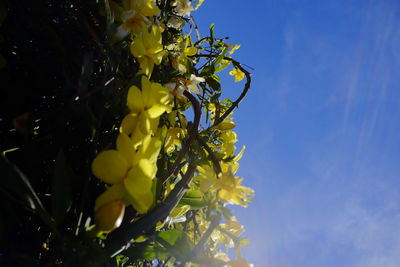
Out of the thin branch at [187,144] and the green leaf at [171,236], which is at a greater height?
the thin branch at [187,144]

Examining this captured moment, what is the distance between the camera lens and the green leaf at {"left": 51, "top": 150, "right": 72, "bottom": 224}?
354 millimetres

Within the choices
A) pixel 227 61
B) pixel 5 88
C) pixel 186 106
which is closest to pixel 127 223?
pixel 5 88

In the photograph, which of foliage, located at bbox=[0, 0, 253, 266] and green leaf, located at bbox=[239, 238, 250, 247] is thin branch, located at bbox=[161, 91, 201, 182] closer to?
foliage, located at bbox=[0, 0, 253, 266]

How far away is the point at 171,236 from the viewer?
452mm

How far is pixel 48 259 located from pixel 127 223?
116mm

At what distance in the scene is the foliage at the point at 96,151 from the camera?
36 centimetres

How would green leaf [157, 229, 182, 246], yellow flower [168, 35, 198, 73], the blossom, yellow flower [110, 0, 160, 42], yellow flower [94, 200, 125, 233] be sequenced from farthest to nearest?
the blossom → yellow flower [168, 35, 198, 73] → yellow flower [110, 0, 160, 42] → green leaf [157, 229, 182, 246] → yellow flower [94, 200, 125, 233]

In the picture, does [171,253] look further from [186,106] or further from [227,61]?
[227,61]

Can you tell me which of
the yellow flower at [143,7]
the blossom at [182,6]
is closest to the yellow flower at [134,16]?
the yellow flower at [143,7]

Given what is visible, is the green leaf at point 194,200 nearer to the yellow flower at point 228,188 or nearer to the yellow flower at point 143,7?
the yellow flower at point 228,188

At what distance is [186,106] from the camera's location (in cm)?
81

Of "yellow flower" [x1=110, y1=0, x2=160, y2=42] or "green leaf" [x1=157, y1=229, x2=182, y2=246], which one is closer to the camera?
"green leaf" [x1=157, y1=229, x2=182, y2=246]

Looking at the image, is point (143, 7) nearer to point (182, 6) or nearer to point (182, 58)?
point (182, 58)

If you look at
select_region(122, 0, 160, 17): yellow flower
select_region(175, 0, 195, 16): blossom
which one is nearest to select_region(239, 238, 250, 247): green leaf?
select_region(122, 0, 160, 17): yellow flower
